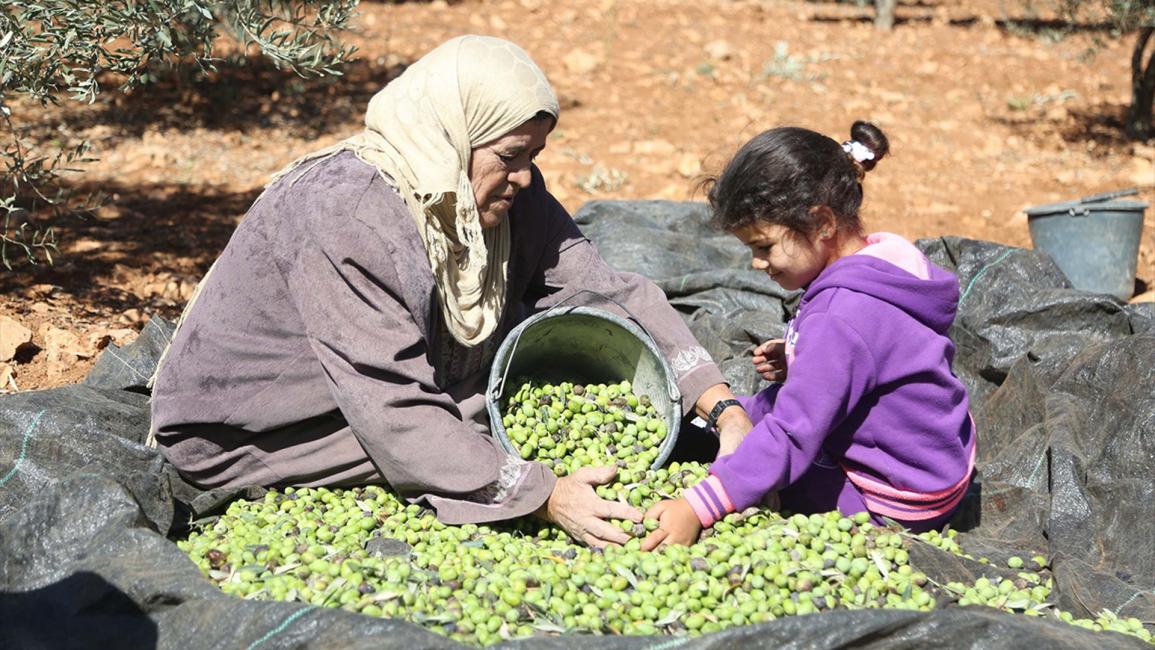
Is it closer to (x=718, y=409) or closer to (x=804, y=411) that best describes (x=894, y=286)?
(x=804, y=411)

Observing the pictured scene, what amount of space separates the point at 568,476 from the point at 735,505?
440mm

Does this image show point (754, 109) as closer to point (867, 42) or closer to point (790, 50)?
→ point (790, 50)

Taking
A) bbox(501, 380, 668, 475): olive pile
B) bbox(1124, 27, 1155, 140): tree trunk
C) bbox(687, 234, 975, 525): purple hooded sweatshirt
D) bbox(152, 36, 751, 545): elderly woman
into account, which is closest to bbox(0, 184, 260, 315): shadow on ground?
bbox(152, 36, 751, 545): elderly woman

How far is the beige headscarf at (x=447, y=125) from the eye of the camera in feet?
9.50

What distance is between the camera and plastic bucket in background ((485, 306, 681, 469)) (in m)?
3.25

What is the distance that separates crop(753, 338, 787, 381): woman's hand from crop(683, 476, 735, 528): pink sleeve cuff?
616 mm

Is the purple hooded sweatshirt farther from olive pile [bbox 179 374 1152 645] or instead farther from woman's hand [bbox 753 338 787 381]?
woman's hand [bbox 753 338 787 381]

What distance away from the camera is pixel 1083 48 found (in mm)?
11523

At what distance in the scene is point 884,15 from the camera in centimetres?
1211

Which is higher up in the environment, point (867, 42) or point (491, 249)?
point (491, 249)

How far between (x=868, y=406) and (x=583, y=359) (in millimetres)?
1016

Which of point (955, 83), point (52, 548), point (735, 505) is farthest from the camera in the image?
point (955, 83)

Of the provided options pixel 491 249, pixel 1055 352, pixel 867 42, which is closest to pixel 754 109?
pixel 867 42

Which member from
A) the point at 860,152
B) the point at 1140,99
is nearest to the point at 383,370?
the point at 860,152
